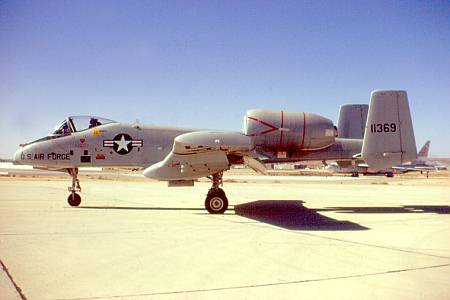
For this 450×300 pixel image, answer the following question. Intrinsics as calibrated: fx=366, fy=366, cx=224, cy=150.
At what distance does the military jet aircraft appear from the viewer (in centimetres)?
1170

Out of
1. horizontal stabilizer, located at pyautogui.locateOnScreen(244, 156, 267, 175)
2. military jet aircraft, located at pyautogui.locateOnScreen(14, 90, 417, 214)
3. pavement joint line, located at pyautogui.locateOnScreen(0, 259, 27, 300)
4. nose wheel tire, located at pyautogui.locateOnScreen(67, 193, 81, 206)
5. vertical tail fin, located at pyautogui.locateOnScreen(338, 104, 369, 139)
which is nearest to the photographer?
pavement joint line, located at pyautogui.locateOnScreen(0, 259, 27, 300)

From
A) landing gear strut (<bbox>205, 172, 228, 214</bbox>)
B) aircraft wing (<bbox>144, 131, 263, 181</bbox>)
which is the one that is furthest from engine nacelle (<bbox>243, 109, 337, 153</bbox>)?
landing gear strut (<bbox>205, 172, 228, 214</bbox>)

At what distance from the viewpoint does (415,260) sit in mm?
5984

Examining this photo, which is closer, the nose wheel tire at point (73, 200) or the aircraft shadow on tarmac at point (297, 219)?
the aircraft shadow on tarmac at point (297, 219)

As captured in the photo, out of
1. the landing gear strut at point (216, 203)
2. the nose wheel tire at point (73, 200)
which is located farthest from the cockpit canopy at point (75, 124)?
the landing gear strut at point (216, 203)

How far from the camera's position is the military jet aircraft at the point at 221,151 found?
11695 millimetres

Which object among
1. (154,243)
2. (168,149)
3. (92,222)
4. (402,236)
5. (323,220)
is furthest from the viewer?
(168,149)

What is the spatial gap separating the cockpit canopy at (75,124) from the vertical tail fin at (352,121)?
9.22 m

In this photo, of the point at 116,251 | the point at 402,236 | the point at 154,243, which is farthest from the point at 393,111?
the point at 116,251

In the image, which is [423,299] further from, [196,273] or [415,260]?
[196,273]

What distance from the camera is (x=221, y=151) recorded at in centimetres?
1134

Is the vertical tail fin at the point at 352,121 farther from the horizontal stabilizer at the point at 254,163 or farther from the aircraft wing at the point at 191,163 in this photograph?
the aircraft wing at the point at 191,163

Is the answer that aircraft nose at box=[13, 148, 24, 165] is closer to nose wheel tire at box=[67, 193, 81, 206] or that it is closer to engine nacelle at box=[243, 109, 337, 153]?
nose wheel tire at box=[67, 193, 81, 206]

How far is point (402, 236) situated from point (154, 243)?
18.0 ft
